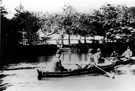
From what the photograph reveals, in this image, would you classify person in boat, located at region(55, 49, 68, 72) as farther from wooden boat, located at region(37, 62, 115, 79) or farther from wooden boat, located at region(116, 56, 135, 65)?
wooden boat, located at region(116, 56, 135, 65)

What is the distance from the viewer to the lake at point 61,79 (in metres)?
5.57

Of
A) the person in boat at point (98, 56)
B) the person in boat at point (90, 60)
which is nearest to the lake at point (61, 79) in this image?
the person in boat at point (90, 60)

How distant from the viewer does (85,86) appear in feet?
18.6

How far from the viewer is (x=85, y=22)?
590 cm

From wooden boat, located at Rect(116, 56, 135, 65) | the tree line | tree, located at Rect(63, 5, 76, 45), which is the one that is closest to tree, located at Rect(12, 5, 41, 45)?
the tree line

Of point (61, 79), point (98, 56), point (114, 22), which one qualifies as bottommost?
point (61, 79)

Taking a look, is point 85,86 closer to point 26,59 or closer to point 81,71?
point 81,71

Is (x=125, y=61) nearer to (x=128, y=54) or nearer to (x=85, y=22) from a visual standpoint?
(x=128, y=54)

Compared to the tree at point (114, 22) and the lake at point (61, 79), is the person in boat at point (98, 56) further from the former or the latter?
the tree at point (114, 22)

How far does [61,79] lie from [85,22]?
44.3 inches

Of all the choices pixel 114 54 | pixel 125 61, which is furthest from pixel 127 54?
pixel 125 61

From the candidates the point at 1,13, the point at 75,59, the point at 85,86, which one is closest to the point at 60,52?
the point at 75,59

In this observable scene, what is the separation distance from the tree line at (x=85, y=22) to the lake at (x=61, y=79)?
20.8 inches

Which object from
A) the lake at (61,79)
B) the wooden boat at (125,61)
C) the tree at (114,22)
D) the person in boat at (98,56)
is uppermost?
the tree at (114,22)
